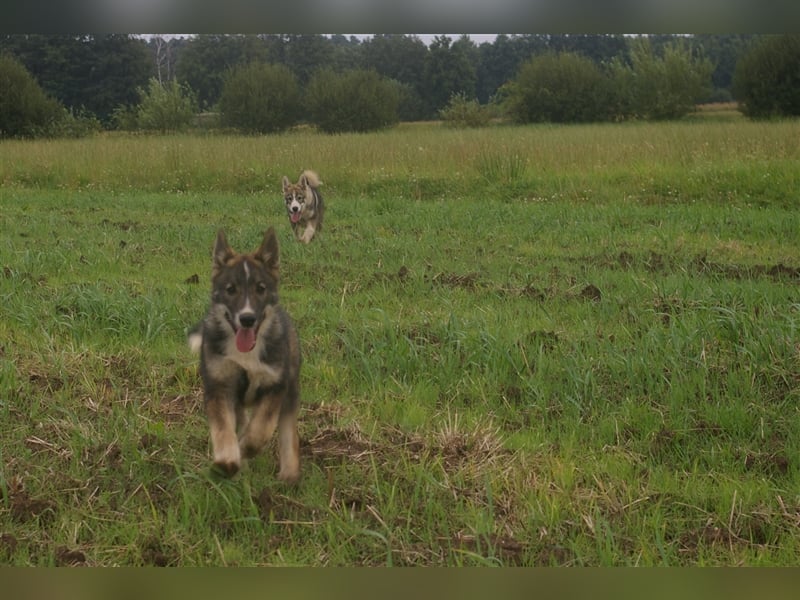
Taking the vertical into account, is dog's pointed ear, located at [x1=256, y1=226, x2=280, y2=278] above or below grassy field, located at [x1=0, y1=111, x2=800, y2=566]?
above

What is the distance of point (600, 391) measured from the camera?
12.8 feet

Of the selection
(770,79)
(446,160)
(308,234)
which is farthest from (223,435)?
(770,79)

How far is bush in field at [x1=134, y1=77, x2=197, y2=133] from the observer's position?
12.8ft

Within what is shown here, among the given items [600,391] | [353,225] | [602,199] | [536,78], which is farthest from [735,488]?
[602,199]

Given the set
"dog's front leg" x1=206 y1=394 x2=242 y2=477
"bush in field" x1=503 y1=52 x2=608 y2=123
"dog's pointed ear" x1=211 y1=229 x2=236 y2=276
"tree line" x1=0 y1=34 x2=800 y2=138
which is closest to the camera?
"dog's pointed ear" x1=211 y1=229 x2=236 y2=276

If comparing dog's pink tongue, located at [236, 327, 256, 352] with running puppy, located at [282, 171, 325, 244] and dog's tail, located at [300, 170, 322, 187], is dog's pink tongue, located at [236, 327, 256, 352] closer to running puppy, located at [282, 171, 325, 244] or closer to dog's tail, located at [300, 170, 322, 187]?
running puppy, located at [282, 171, 325, 244]

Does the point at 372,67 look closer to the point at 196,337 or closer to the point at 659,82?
the point at 196,337

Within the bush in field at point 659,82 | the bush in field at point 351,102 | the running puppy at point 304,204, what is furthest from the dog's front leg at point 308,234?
the bush in field at point 659,82

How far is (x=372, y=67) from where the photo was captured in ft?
14.2

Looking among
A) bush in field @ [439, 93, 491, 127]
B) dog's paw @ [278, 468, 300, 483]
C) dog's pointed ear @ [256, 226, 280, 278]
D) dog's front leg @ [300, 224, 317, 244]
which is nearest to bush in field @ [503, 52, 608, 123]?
bush in field @ [439, 93, 491, 127]

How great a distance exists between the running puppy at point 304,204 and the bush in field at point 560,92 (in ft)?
4.73

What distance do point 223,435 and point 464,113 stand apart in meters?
3.43

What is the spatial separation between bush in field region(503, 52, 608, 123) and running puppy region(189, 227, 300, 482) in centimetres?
223

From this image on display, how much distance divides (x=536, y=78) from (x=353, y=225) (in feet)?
5.55
